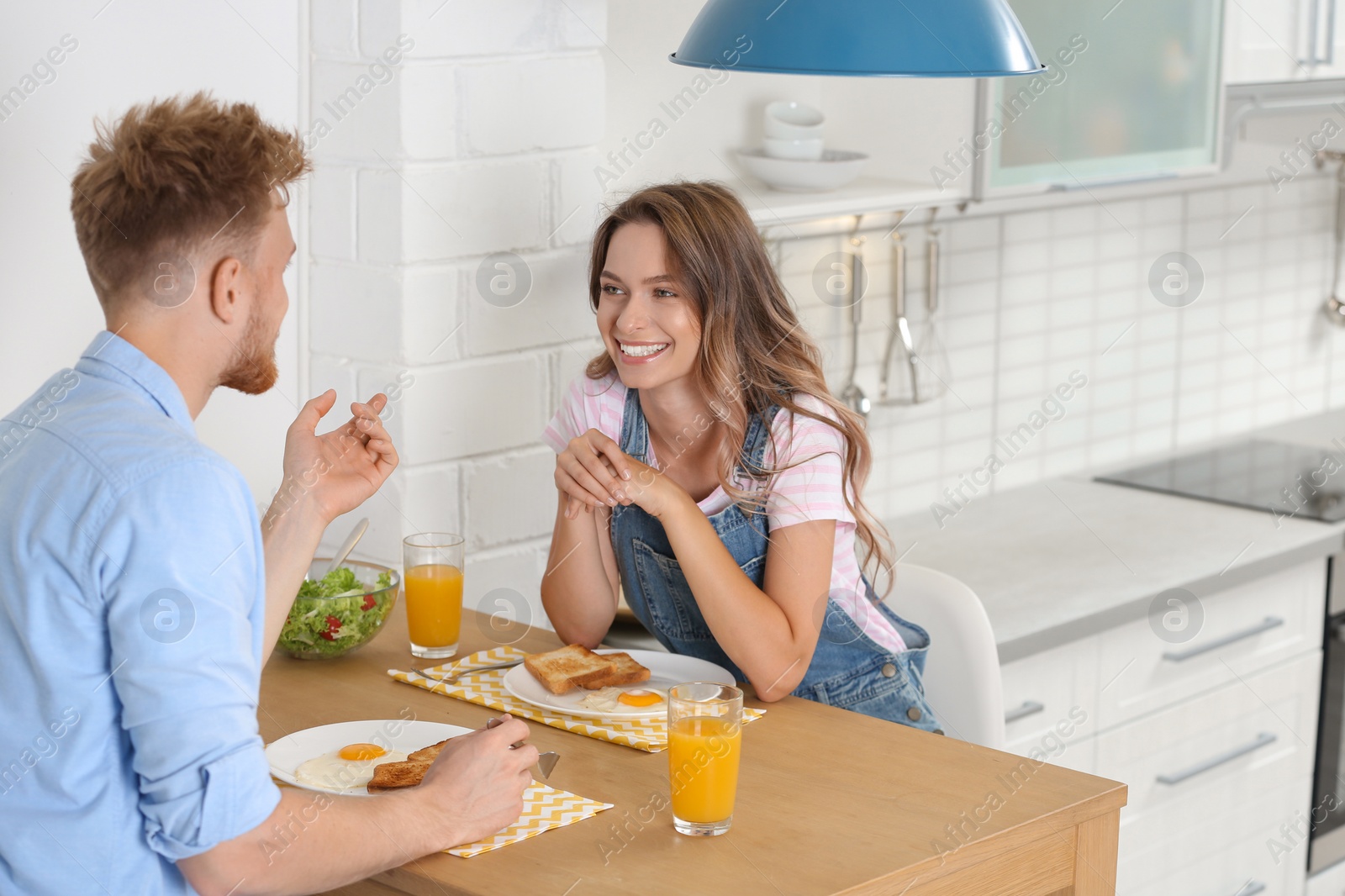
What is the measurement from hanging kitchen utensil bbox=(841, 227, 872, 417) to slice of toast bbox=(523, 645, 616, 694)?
45.9 inches

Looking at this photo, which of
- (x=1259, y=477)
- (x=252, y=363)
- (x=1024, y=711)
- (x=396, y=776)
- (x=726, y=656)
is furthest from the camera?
(x=1259, y=477)

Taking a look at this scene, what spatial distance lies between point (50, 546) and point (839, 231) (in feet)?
6.04

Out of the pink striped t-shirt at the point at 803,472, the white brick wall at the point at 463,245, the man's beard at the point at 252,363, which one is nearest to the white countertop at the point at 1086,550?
the pink striped t-shirt at the point at 803,472

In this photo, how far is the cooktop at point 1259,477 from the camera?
9.31 ft


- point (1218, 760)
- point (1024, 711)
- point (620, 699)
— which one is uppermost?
point (620, 699)

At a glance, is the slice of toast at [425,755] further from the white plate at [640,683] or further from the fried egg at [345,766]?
the white plate at [640,683]

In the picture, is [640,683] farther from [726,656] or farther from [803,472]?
[803,472]

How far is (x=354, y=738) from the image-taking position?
1.39 metres

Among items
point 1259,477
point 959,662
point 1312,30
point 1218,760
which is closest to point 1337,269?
point 1259,477

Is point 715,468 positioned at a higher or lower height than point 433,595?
higher

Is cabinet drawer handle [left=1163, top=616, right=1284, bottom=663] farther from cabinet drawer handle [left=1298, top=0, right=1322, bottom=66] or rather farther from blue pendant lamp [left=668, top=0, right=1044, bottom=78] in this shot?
blue pendant lamp [left=668, top=0, right=1044, bottom=78]

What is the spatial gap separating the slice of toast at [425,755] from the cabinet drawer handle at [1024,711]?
1.14m

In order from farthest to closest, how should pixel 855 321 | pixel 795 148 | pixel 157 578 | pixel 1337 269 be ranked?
pixel 1337 269
pixel 855 321
pixel 795 148
pixel 157 578

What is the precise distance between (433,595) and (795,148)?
1.06 meters
